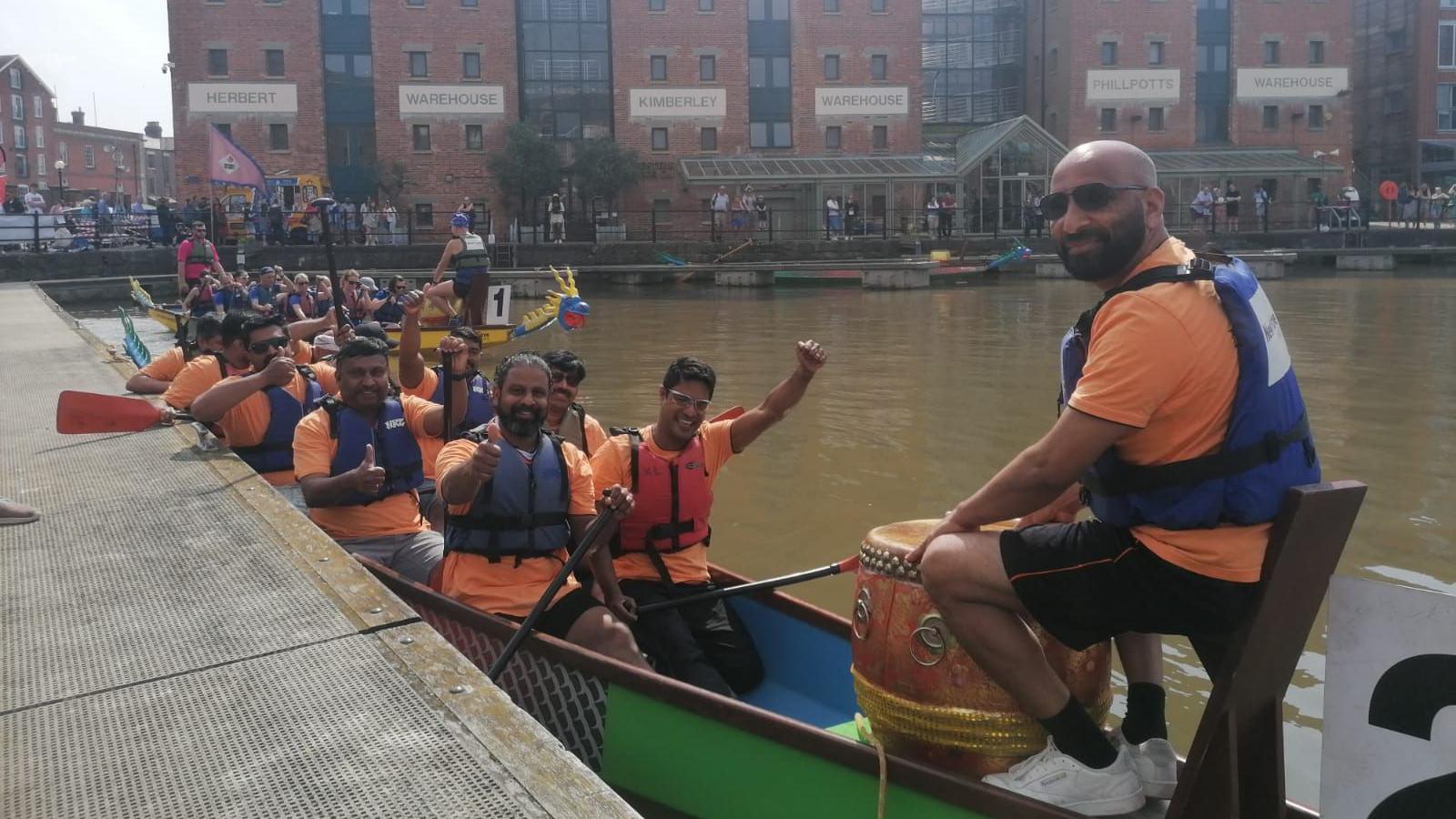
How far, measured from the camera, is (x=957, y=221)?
40.9 metres

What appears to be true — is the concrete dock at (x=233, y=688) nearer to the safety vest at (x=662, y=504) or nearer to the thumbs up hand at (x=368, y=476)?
the thumbs up hand at (x=368, y=476)

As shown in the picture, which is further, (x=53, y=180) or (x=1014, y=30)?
(x=53, y=180)

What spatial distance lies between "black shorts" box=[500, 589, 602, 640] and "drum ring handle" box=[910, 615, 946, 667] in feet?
6.25

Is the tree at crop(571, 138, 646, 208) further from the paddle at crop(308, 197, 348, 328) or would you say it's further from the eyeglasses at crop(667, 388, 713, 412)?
the eyeglasses at crop(667, 388, 713, 412)

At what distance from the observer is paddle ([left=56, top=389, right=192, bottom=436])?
7262mm

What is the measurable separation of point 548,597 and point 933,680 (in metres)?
1.77

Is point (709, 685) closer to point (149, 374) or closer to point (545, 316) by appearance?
point (149, 374)

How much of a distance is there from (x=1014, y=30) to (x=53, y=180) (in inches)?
2393

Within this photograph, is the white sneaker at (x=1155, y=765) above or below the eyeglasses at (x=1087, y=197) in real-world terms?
below

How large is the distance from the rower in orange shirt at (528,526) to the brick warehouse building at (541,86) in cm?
3583

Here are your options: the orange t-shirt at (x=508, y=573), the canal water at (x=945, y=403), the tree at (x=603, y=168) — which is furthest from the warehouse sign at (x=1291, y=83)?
the orange t-shirt at (x=508, y=573)

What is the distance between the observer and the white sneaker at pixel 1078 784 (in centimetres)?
324

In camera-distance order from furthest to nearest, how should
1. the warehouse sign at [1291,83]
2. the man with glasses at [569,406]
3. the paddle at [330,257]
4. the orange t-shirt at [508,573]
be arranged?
1. the warehouse sign at [1291,83]
2. the paddle at [330,257]
3. the man with glasses at [569,406]
4. the orange t-shirt at [508,573]

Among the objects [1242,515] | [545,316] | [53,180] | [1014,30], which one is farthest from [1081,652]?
[53,180]
